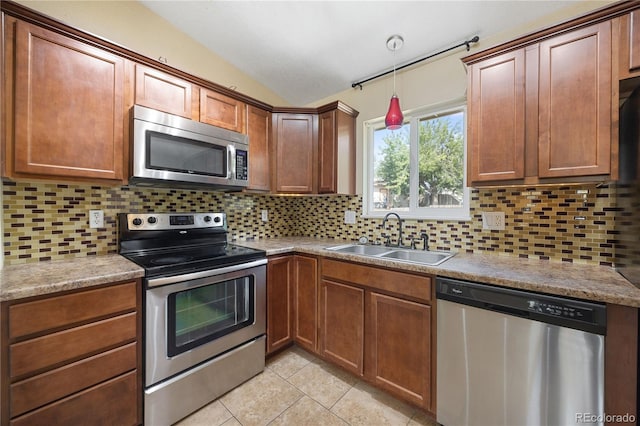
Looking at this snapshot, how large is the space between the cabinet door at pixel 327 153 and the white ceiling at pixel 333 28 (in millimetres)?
463

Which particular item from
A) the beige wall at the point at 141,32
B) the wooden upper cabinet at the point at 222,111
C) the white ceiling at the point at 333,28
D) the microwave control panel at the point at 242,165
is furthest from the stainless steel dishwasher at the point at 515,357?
the beige wall at the point at 141,32

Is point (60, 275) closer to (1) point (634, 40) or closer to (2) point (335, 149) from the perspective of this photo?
(2) point (335, 149)

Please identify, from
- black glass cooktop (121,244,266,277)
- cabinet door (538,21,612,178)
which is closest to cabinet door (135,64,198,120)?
black glass cooktop (121,244,266,277)

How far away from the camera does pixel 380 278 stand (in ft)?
5.40

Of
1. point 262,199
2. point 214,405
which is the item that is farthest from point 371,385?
point 262,199

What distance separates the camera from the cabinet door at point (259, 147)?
2279mm

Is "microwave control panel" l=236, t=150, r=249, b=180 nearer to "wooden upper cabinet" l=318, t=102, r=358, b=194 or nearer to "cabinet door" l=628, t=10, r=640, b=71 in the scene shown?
"wooden upper cabinet" l=318, t=102, r=358, b=194

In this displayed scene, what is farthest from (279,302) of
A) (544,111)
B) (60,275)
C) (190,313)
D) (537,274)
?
(544,111)

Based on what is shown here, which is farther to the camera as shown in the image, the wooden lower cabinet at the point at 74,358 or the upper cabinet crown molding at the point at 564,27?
the upper cabinet crown molding at the point at 564,27

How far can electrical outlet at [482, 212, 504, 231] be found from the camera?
5.82 ft

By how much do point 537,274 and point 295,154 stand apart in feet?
6.64

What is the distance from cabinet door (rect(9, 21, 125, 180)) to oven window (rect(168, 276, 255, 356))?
89cm

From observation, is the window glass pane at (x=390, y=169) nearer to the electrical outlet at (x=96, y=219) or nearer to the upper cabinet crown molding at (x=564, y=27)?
the upper cabinet crown molding at (x=564, y=27)

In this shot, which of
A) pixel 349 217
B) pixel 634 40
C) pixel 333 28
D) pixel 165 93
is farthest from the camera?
pixel 349 217
